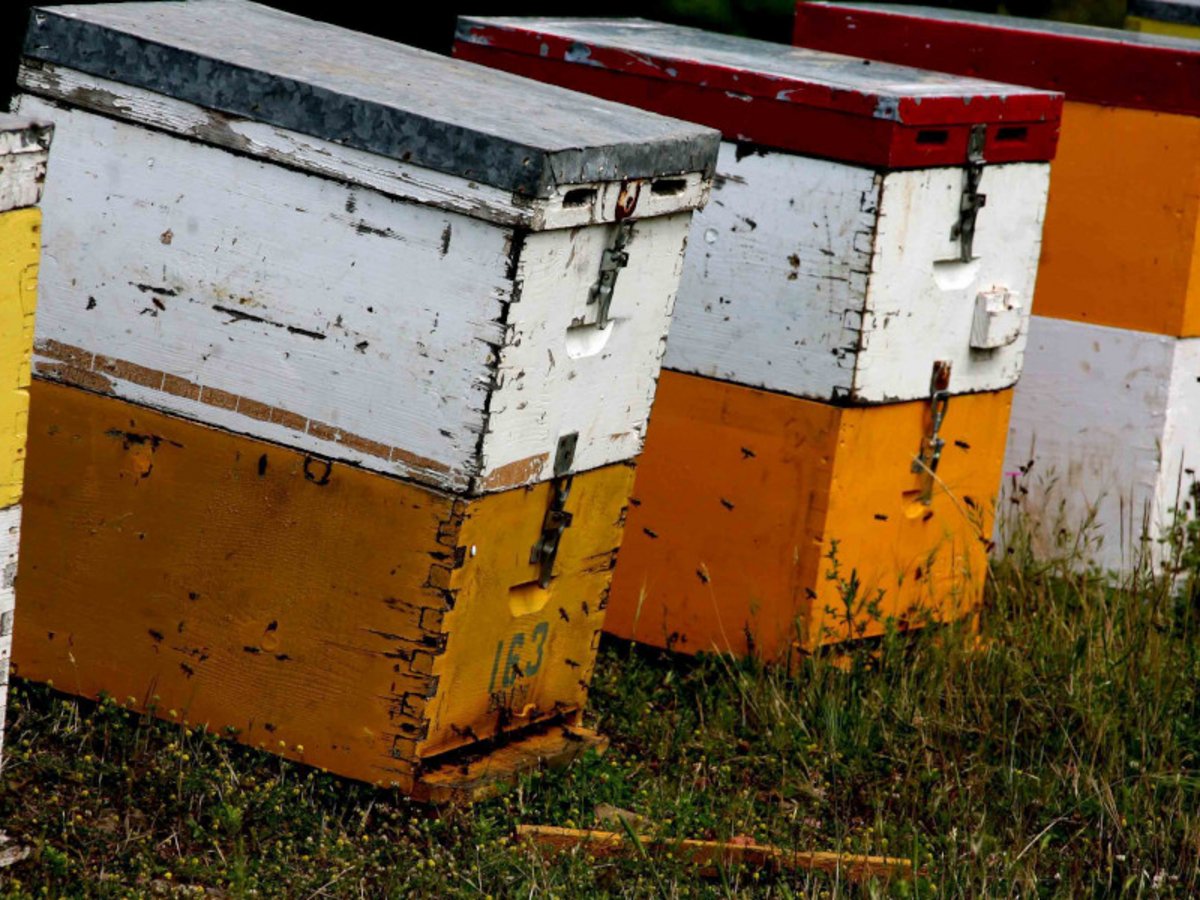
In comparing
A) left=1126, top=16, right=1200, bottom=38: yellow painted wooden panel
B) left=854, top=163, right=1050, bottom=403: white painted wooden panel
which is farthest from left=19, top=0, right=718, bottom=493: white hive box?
left=1126, top=16, right=1200, bottom=38: yellow painted wooden panel

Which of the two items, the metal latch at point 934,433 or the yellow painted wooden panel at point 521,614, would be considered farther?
the metal latch at point 934,433

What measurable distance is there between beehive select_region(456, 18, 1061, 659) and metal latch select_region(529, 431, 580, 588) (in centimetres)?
83

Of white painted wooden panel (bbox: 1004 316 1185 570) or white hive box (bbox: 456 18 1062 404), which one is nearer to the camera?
white hive box (bbox: 456 18 1062 404)

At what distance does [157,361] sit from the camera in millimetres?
3365

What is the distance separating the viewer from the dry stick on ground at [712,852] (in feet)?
10.8

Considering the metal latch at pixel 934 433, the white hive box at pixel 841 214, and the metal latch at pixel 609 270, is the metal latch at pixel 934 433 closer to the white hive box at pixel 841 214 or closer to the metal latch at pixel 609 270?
the white hive box at pixel 841 214

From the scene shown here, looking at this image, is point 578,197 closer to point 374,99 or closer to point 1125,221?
point 374,99

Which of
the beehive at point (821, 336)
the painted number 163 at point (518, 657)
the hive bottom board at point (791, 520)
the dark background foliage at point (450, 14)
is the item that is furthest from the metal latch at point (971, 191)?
the dark background foliage at point (450, 14)

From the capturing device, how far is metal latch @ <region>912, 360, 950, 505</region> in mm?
4223

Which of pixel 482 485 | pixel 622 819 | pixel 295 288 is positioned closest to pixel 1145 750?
pixel 622 819

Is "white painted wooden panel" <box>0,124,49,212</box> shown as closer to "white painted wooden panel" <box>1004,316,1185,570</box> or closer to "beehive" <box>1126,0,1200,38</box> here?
"white painted wooden panel" <box>1004,316,1185,570</box>

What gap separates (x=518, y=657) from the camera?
139 inches

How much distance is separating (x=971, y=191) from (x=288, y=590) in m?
1.86

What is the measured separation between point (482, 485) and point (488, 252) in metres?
0.42
